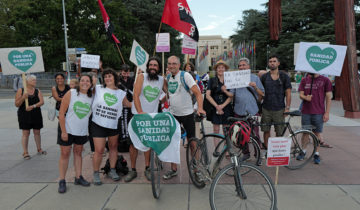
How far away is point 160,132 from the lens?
344 cm

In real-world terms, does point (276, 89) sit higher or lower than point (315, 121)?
higher

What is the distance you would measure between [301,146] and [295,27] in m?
34.7

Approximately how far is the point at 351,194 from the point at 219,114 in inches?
87.8

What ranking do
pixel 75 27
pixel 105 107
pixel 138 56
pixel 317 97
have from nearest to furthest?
pixel 105 107 < pixel 317 97 < pixel 138 56 < pixel 75 27

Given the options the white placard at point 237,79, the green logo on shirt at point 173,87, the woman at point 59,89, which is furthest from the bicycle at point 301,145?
the woman at point 59,89

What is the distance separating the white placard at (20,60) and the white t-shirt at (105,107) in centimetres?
253

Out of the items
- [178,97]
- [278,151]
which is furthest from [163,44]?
[278,151]

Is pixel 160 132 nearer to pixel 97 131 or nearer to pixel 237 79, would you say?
pixel 97 131

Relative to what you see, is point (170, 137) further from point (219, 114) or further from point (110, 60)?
point (110, 60)

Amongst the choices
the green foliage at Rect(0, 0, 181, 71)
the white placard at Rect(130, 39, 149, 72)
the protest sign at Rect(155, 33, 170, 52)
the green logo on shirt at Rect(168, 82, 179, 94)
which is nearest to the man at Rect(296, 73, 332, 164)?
the green logo on shirt at Rect(168, 82, 179, 94)

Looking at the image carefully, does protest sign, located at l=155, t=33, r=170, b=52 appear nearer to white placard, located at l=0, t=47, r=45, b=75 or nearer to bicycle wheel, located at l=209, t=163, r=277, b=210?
white placard, located at l=0, t=47, r=45, b=75

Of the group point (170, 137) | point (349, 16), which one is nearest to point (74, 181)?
point (170, 137)

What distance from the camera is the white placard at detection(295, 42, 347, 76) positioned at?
4465mm

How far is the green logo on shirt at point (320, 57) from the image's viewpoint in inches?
177
